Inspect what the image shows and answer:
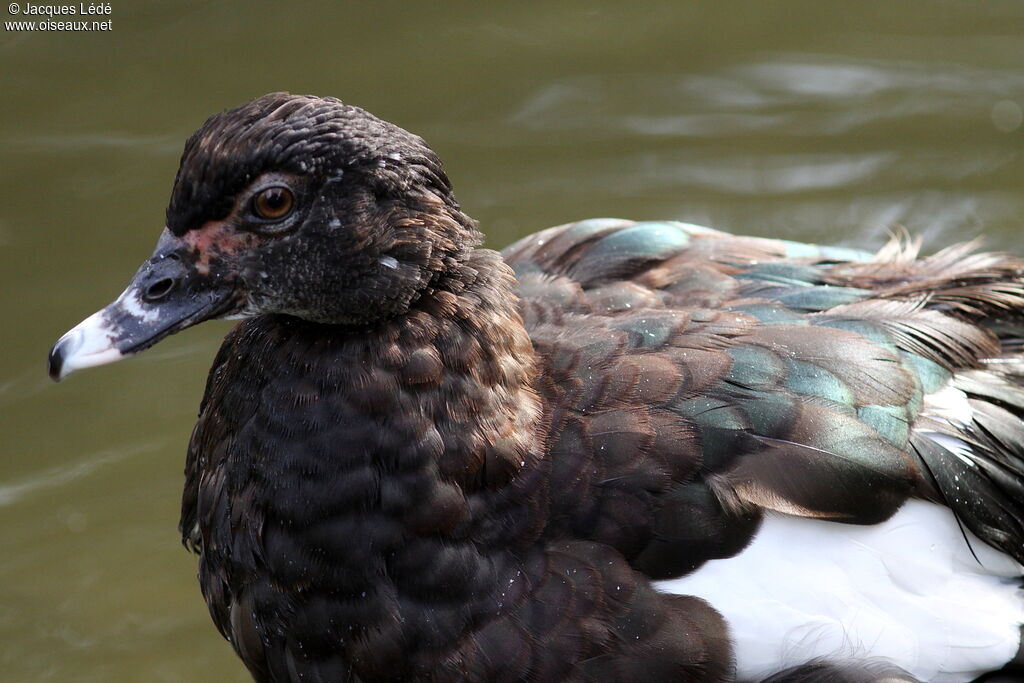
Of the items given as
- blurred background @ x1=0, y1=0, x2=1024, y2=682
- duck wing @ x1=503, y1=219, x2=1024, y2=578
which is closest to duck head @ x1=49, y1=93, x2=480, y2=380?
duck wing @ x1=503, y1=219, x2=1024, y2=578

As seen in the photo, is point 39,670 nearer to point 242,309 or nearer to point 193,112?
point 242,309

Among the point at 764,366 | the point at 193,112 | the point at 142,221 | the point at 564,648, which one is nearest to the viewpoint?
the point at 564,648

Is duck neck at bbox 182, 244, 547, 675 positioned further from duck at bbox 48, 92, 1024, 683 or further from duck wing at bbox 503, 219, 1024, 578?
duck wing at bbox 503, 219, 1024, 578

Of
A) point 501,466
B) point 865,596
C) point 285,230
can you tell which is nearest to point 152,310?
point 285,230

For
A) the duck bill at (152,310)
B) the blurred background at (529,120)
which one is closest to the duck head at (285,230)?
the duck bill at (152,310)

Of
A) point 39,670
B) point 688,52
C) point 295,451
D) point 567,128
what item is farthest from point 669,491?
point 688,52

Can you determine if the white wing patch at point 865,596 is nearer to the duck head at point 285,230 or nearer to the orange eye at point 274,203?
the duck head at point 285,230

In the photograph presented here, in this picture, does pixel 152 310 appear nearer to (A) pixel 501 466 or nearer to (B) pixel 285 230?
(B) pixel 285 230
